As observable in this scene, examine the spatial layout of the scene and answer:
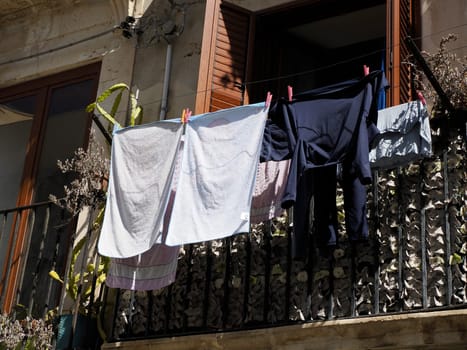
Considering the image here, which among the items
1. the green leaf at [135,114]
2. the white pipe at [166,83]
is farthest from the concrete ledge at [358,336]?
the white pipe at [166,83]

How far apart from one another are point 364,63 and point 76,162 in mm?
3063

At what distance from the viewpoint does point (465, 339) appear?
6.90 meters

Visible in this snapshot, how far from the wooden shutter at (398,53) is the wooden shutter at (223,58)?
153 centimetres

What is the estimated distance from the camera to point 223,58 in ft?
31.5

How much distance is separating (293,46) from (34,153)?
9.14 ft

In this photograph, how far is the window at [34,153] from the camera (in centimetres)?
1005

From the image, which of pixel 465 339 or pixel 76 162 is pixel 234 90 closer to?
pixel 76 162

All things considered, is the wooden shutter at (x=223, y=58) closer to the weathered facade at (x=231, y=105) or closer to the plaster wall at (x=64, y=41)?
the weathered facade at (x=231, y=105)

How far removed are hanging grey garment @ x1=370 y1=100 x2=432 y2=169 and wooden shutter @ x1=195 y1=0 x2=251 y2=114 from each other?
1.94m

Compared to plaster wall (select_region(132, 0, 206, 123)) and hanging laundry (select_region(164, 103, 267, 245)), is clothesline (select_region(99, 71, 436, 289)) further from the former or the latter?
plaster wall (select_region(132, 0, 206, 123))

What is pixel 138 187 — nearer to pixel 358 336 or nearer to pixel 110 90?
pixel 110 90

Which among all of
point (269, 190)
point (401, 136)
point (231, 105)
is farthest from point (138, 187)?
point (401, 136)

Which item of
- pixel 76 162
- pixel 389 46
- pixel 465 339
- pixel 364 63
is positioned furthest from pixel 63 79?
pixel 465 339

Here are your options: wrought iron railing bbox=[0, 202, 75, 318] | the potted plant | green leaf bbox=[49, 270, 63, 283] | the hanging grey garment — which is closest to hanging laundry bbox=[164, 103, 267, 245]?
the hanging grey garment
